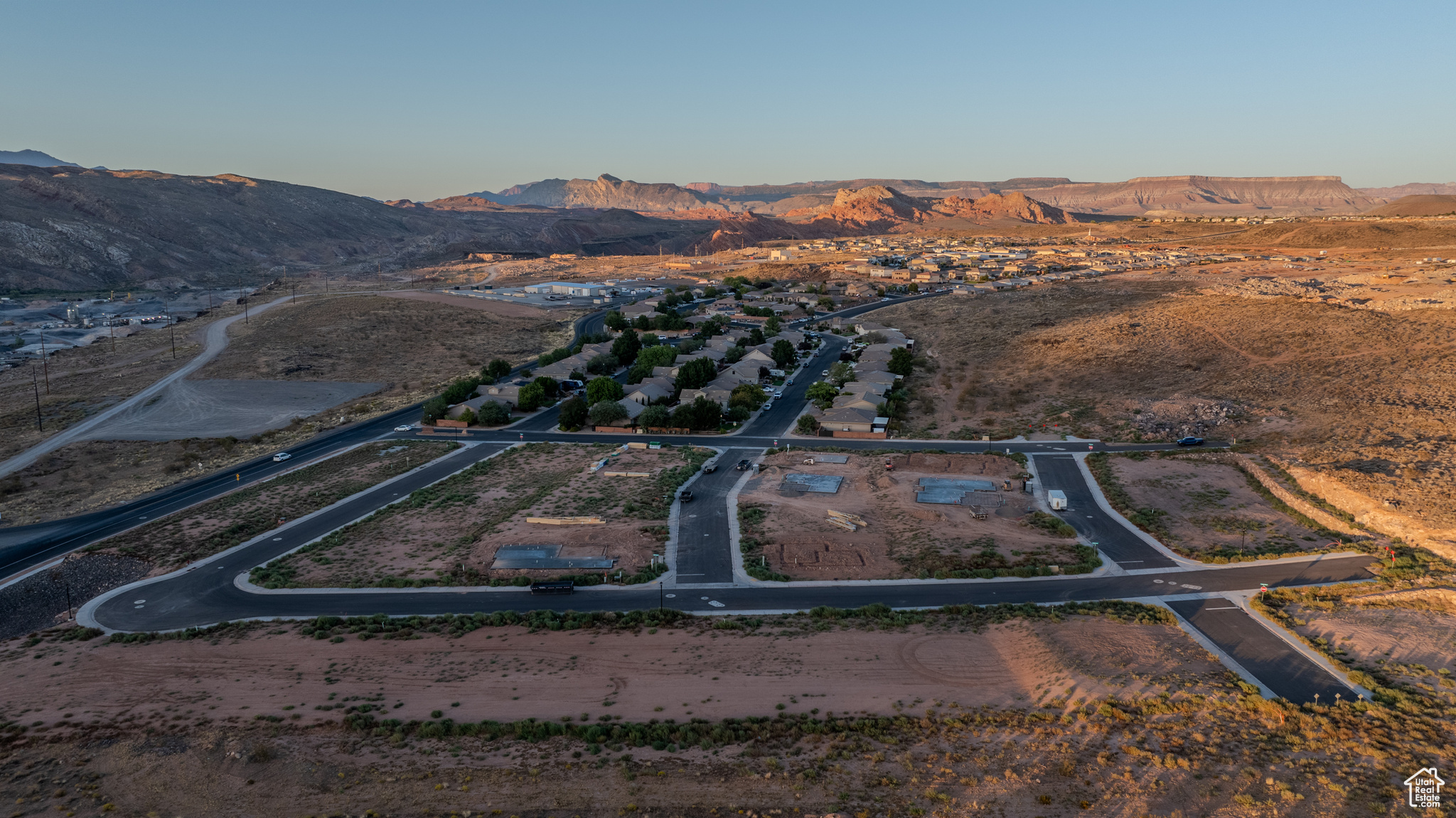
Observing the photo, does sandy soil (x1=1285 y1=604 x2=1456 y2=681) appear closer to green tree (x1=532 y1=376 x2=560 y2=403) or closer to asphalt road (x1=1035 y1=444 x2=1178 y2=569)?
asphalt road (x1=1035 y1=444 x2=1178 y2=569)

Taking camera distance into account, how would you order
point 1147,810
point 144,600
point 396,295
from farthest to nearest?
1. point 396,295
2. point 144,600
3. point 1147,810

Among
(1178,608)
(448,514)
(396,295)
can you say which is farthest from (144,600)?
(396,295)

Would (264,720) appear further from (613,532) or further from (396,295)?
(396,295)

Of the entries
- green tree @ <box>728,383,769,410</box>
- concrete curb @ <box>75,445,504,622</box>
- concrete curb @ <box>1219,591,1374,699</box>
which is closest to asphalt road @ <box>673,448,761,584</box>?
green tree @ <box>728,383,769,410</box>

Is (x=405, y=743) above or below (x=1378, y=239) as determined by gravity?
below

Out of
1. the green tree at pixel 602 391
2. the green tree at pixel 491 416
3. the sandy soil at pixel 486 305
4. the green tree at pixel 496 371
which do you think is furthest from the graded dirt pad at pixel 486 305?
the green tree at pixel 491 416

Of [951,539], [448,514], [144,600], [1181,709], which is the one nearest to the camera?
[1181,709]

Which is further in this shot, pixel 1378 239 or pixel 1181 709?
pixel 1378 239
